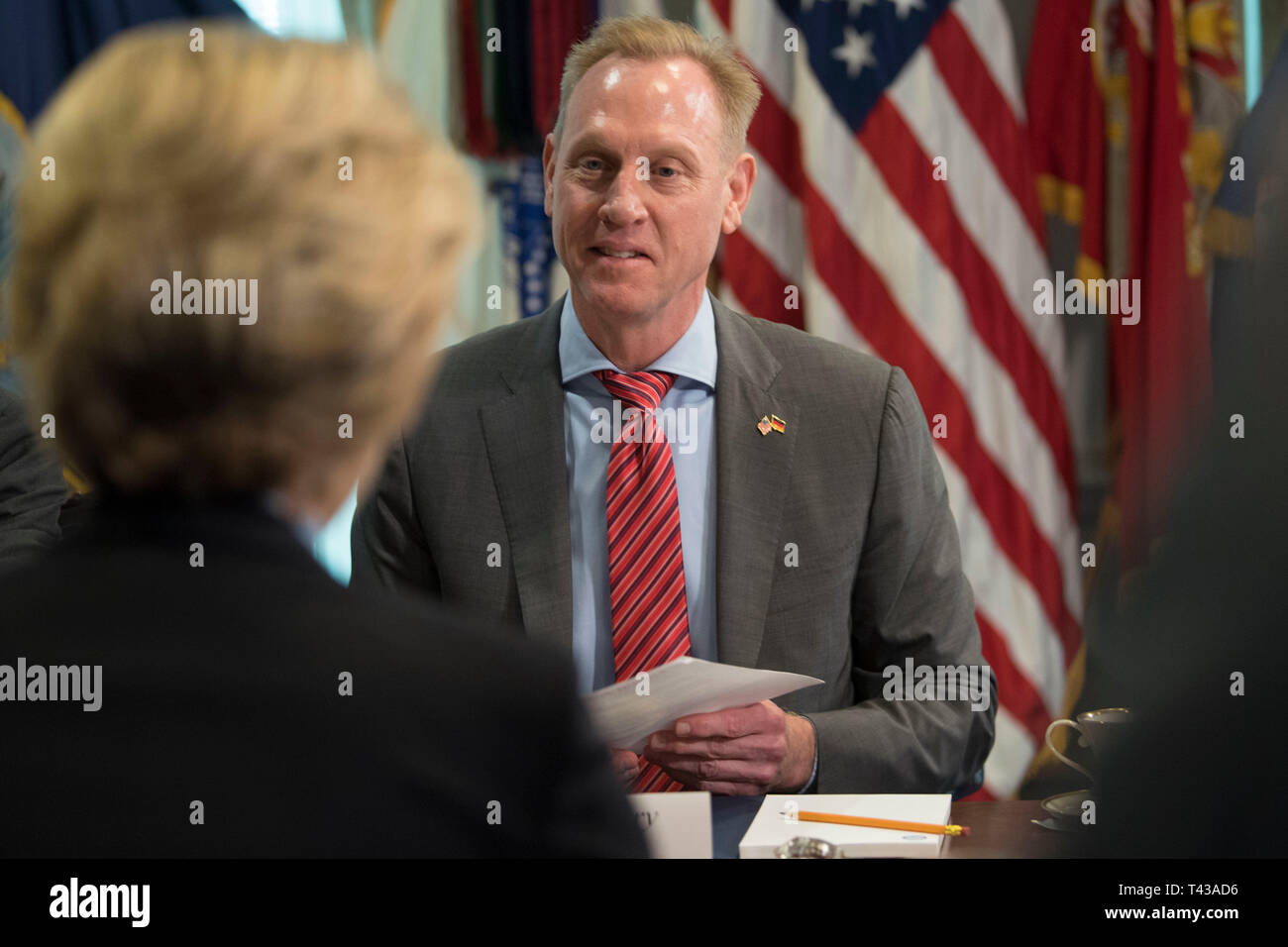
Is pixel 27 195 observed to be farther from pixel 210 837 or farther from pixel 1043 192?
pixel 1043 192

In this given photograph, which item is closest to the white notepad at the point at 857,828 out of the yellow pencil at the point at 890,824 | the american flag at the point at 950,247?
the yellow pencil at the point at 890,824

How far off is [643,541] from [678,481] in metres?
0.13

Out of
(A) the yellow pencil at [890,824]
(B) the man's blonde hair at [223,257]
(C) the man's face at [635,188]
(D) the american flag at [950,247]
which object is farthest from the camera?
(D) the american flag at [950,247]

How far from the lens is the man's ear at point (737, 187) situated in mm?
2271

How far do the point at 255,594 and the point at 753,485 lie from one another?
1.28m

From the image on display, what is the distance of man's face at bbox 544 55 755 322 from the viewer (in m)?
2.11

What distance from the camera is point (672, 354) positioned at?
83.7 inches

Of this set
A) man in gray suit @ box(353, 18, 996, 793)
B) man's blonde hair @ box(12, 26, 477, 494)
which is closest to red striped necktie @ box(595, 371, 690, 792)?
man in gray suit @ box(353, 18, 996, 793)

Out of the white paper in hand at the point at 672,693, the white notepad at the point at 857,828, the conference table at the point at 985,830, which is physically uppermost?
the white paper in hand at the point at 672,693

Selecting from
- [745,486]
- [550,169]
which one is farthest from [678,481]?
[550,169]

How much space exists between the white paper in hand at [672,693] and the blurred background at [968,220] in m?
1.85

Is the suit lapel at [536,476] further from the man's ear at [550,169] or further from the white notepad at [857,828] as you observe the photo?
the white notepad at [857,828]

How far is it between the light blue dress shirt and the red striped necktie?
0.02 m

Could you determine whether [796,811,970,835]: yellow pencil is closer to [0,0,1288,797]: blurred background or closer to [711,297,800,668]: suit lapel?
[711,297,800,668]: suit lapel
